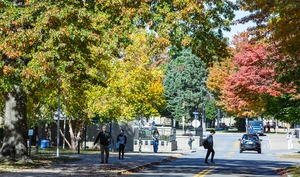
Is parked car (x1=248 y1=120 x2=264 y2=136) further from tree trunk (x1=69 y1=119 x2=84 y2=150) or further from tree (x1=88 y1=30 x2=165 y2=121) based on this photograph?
tree trunk (x1=69 y1=119 x2=84 y2=150)

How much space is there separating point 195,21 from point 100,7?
3.74 metres

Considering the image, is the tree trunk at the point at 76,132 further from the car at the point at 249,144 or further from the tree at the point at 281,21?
the tree at the point at 281,21

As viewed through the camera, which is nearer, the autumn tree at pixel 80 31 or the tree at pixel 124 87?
the autumn tree at pixel 80 31

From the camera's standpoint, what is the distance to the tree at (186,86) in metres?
92.6

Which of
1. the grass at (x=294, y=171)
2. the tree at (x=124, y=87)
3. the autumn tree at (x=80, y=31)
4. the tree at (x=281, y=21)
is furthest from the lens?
the tree at (x=124, y=87)

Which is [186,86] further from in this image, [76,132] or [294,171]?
[294,171]

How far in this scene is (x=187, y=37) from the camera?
22.2 meters

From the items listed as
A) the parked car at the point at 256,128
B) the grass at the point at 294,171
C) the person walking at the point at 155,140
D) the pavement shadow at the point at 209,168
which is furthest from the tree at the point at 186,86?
the grass at the point at 294,171

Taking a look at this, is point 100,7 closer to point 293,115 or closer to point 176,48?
point 176,48

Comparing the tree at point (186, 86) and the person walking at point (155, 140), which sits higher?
the tree at point (186, 86)

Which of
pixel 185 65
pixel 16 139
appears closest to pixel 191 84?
pixel 185 65

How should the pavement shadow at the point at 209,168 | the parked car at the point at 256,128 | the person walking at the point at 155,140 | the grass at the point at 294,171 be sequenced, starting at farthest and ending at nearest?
the parked car at the point at 256,128, the person walking at the point at 155,140, the pavement shadow at the point at 209,168, the grass at the point at 294,171

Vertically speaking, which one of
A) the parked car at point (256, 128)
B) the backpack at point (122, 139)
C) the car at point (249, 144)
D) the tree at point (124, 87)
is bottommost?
the car at point (249, 144)

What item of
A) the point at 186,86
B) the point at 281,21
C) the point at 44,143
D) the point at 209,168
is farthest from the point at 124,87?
the point at 186,86
